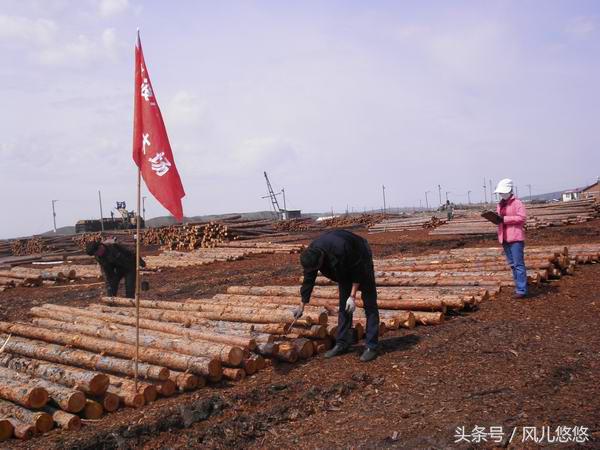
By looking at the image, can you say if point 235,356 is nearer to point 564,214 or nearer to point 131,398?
point 131,398

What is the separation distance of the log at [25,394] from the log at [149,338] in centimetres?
149

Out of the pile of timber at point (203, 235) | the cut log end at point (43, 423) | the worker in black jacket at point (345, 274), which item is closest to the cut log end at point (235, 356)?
the worker in black jacket at point (345, 274)

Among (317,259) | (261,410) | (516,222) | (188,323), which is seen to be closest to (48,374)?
(188,323)

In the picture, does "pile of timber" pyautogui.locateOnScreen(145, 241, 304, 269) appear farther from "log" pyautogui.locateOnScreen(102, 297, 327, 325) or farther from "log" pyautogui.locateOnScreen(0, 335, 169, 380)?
"log" pyautogui.locateOnScreen(0, 335, 169, 380)

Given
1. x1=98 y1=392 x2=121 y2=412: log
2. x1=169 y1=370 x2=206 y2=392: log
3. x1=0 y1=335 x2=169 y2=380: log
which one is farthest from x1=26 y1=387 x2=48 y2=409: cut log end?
x1=169 y1=370 x2=206 y2=392: log

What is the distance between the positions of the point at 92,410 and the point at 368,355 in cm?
298

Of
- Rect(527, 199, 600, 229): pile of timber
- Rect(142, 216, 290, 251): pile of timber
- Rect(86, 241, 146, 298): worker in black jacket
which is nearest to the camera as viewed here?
Rect(86, 241, 146, 298): worker in black jacket

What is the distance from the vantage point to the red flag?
19.3 feet

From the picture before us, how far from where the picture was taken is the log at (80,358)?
6031mm

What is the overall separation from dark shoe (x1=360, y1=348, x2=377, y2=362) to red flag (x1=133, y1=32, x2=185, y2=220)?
2.60 metres

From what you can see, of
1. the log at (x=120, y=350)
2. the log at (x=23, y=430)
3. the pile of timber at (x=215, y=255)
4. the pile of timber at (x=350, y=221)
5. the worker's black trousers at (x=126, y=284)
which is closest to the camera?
the log at (x=23, y=430)

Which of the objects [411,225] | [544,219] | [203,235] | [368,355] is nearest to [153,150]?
[368,355]

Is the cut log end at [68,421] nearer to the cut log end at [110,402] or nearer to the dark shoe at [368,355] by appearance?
the cut log end at [110,402]

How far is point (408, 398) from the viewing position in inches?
200
